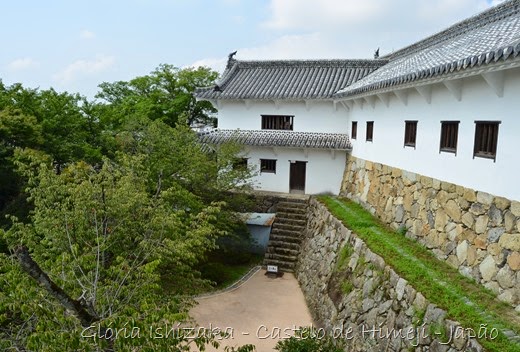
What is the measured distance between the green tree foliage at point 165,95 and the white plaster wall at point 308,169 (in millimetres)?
9206

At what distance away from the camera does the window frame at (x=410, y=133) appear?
37.8ft

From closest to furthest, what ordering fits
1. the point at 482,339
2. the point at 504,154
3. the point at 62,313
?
the point at 62,313
the point at 482,339
the point at 504,154

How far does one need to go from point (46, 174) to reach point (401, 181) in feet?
32.4

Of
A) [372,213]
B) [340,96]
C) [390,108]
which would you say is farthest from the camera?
[340,96]

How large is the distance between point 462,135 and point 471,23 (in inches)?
265

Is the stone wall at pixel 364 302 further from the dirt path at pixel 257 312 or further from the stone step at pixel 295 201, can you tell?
the stone step at pixel 295 201

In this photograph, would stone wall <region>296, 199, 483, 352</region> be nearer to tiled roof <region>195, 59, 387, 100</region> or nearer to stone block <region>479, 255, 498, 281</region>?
stone block <region>479, 255, 498, 281</region>

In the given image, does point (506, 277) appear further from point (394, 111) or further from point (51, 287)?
point (51, 287)

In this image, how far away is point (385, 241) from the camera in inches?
423

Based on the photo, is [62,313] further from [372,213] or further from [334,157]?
[334,157]

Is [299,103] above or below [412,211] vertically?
above

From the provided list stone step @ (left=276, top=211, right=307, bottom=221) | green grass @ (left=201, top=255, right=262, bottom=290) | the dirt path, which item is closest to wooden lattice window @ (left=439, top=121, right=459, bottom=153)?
the dirt path

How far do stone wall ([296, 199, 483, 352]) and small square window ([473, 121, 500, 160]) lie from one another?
318cm

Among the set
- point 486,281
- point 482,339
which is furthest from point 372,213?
point 482,339
